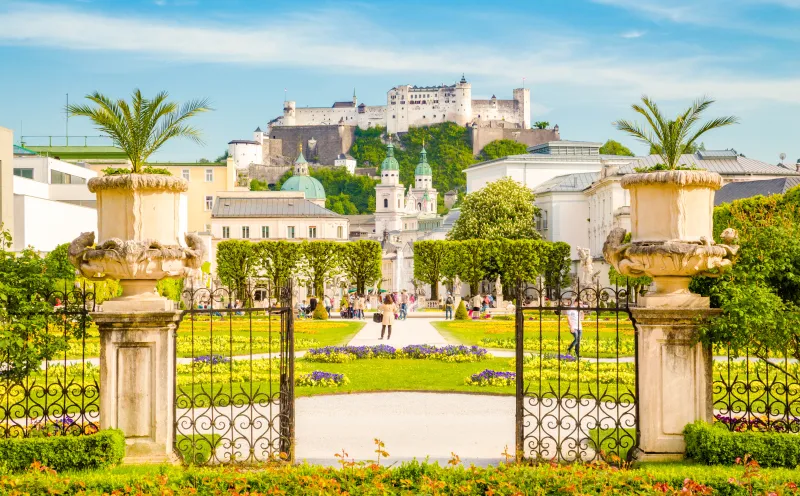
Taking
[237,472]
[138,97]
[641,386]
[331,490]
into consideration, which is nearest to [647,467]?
[641,386]

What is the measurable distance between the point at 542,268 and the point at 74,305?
55349 mm

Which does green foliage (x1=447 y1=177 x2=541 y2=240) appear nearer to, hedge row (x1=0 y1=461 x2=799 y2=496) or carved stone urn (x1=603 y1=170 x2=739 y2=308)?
carved stone urn (x1=603 y1=170 x2=739 y2=308)

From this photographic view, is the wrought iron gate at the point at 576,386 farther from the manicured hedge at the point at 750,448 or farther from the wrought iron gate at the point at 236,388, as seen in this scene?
the wrought iron gate at the point at 236,388

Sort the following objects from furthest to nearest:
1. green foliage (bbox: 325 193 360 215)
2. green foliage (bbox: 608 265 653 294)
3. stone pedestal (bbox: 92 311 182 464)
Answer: green foliage (bbox: 325 193 360 215), green foliage (bbox: 608 265 653 294), stone pedestal (bbox: 92 311 182 464)

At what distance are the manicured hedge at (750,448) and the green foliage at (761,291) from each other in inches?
37.3

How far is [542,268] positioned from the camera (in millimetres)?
66250

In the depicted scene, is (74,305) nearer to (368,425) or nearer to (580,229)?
(368,425)

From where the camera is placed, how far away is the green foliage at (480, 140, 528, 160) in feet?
511

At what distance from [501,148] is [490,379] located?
140m

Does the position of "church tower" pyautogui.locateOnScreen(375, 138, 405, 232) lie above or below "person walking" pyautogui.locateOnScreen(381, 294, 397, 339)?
above

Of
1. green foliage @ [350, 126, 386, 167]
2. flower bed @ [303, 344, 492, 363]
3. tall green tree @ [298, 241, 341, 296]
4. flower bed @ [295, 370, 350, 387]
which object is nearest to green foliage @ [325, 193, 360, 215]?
green foliage @ [350, 126, 386, 167]

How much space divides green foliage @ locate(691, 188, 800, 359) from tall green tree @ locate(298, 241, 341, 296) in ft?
166

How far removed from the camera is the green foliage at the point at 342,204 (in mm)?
157000

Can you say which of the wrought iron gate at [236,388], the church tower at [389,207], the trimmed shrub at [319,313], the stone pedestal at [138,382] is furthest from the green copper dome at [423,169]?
the stone pedestal at [138,382]
